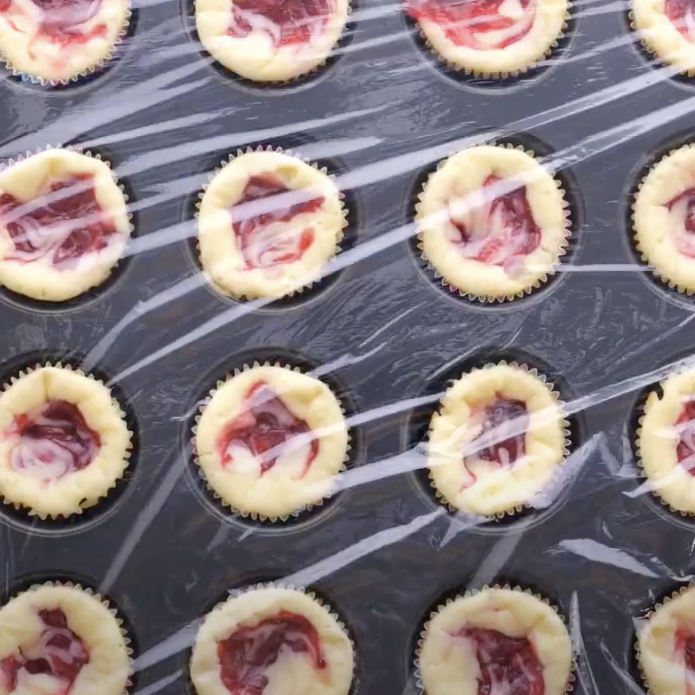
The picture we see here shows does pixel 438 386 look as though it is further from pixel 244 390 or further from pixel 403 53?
pixel 403 53

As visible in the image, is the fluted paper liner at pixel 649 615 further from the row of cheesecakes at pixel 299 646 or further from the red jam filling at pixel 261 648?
the red jam filling at pixel 261 648

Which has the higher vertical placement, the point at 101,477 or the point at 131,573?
the point at 101,477

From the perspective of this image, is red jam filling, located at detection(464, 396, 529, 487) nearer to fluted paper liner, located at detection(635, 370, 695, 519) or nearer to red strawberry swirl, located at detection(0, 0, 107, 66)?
fluted paper liner, located at detection(635, 370, 695, 519)

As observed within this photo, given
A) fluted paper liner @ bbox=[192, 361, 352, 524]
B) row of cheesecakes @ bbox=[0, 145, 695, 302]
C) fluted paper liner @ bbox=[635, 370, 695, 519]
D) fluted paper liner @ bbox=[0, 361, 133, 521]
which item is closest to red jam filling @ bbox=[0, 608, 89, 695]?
fluted paper liner @ bbox=[0, 361, 133, 521]

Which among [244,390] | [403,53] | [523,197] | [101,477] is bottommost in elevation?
[101,477]

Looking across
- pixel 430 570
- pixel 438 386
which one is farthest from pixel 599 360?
Answer: pixel 430 570

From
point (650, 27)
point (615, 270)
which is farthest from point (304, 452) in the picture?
point (650, 27)
